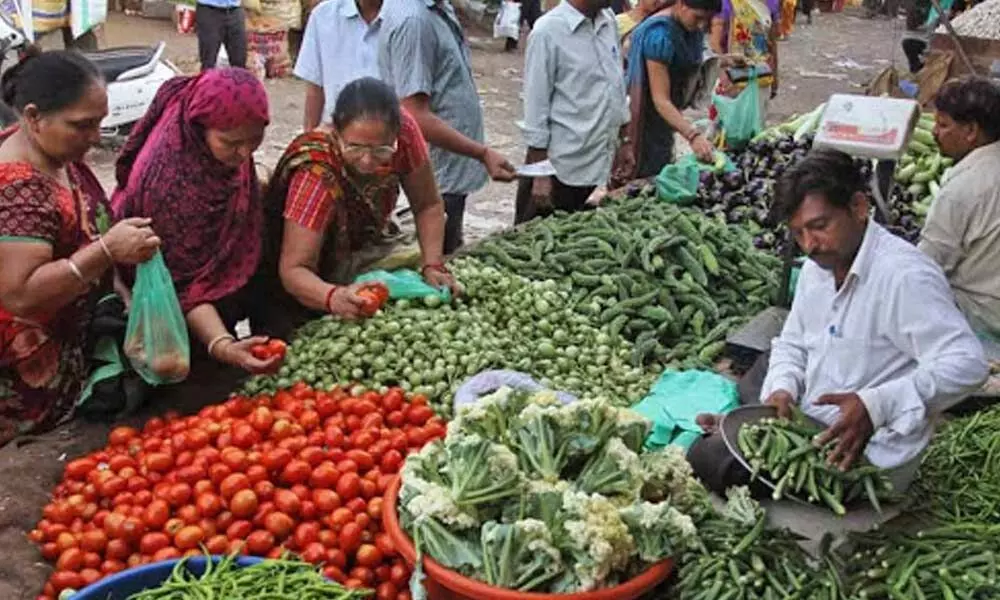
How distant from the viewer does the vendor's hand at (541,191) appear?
6074mm

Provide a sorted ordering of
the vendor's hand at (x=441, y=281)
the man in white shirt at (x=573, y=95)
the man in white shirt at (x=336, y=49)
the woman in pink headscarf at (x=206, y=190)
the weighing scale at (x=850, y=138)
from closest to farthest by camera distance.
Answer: the woman in pink headscarf at (x=206, y=190) → the weighing scale at (x=850, y=138) → the vendor's hand at (x=441, y=281) → the man in white shirt at (x=336, y=49) → the man in white shirt at (x=573, y=95)

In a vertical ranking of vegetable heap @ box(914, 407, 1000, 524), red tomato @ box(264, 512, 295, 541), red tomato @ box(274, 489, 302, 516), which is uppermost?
vegetable heap @ box(914, 407, 1000, 524)

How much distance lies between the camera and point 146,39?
1296cm

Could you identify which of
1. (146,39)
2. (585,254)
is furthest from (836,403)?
(146,39)

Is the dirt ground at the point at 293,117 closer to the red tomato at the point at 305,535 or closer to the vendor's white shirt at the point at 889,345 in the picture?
the red tomato at the point at 305,535

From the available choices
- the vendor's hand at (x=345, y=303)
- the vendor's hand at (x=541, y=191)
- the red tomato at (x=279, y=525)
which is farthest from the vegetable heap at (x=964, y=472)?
the vendor's hand at (x=541, y=191)

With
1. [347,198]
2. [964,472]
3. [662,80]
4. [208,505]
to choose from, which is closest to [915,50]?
[662,80]

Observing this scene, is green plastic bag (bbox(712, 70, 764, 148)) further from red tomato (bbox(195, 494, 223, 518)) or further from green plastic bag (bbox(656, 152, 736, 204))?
red tomato (bbox(195, 494, 223, 518))

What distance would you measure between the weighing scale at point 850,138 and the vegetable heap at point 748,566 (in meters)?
1.63

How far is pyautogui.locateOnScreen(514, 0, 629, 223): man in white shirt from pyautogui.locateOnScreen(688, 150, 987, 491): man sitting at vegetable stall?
9.15 ft

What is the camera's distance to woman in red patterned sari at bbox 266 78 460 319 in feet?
13.3

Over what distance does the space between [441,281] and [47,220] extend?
170 centimetres

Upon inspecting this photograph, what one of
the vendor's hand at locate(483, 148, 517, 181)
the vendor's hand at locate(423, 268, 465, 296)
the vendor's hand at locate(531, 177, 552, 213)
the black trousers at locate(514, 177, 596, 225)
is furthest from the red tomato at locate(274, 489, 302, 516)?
the black trousers at locate(514, 177, 596, 225)

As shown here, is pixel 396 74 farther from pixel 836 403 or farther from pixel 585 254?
pixel 836 403
